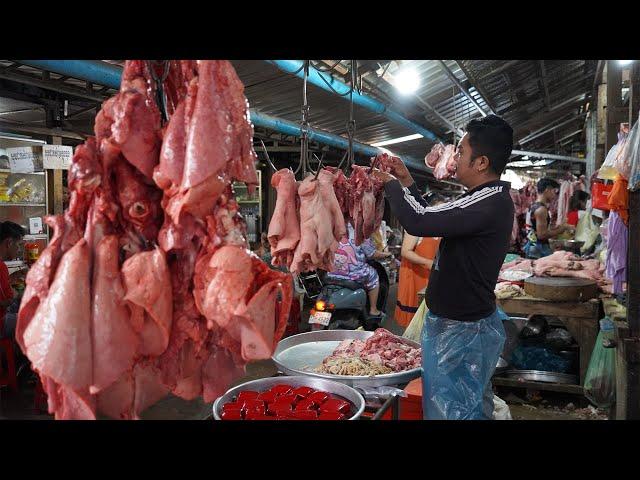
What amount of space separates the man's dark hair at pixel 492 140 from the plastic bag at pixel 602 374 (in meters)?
3.06

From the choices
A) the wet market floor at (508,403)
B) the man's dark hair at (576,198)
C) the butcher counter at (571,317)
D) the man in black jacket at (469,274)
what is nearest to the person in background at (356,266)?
the butcher counter at (571,317)

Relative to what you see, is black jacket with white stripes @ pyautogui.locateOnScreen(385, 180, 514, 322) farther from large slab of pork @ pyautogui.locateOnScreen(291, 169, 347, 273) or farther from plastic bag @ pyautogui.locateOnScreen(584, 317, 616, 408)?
Answer: plastic bag @ pyautogui.locateOnScreen(584, 317, 616, 408)

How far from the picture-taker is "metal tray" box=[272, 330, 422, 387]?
3092 millimetres

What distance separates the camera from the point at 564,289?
582 cm

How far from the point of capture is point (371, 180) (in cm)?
379

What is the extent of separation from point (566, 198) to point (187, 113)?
40.9 ft

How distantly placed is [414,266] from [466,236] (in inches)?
162

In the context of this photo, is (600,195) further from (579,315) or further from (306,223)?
(306,223)

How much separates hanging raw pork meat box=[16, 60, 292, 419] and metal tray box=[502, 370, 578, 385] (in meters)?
5.67

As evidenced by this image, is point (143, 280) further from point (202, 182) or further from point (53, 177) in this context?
point (53, 177)

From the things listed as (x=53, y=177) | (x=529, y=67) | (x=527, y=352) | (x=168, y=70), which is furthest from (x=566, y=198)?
(x=168, y=70)

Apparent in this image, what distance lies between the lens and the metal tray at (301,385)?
2730 mm

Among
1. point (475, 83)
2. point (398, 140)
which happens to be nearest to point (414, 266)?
point (475, 83)

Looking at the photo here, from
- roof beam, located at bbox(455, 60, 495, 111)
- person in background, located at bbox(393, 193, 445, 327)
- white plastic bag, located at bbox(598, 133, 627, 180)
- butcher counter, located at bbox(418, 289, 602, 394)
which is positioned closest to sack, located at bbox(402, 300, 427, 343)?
butcher counter, located at bbox(418, 289, 602, 394)
